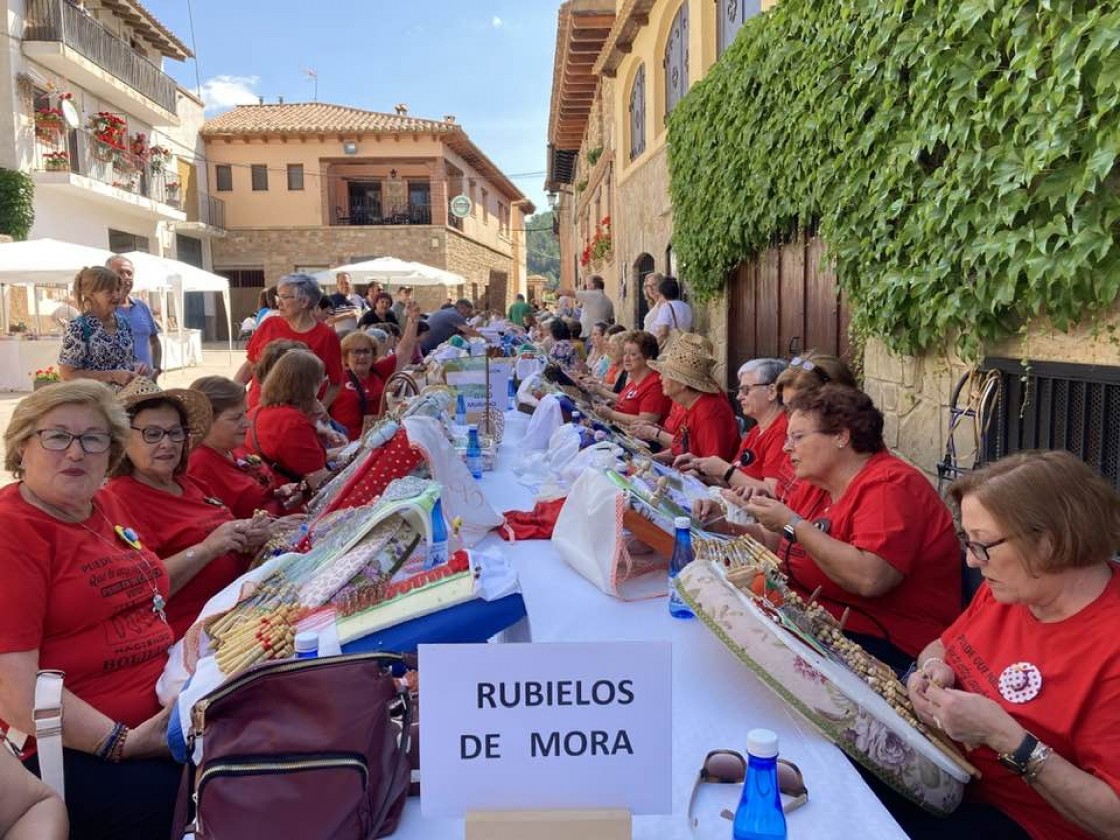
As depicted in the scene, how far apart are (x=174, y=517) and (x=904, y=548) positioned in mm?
2326

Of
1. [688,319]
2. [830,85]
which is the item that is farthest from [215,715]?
Answer: [688,319]

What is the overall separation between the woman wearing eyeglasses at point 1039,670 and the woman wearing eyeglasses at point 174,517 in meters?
2.11

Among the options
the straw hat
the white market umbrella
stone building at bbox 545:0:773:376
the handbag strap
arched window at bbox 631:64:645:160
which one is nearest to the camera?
the handbag strap

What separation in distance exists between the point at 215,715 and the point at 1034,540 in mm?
1590

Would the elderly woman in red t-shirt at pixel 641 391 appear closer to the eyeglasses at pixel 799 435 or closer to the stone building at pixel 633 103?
the stone building at pixel 633 103

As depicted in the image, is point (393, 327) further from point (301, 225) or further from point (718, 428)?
point (301, 225)

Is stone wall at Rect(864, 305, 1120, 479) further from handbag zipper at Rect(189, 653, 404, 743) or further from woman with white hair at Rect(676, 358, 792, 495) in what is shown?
handbag zipper at Rect(189, 653, 404, 743)

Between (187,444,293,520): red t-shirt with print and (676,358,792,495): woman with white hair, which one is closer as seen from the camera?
(187,444,293,520): red t-shirt with print

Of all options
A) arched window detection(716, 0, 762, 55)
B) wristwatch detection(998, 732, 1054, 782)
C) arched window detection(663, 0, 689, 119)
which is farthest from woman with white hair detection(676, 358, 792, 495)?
arched window detection(663, 0, 689, 119)

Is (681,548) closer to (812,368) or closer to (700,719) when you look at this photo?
(700,719)

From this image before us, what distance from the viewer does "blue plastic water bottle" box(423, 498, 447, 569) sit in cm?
230

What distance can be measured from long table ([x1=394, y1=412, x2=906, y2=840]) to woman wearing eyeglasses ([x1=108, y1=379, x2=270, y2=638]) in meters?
0.97

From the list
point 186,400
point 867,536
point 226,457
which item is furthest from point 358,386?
point 867,536

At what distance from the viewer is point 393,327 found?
31.9ft
